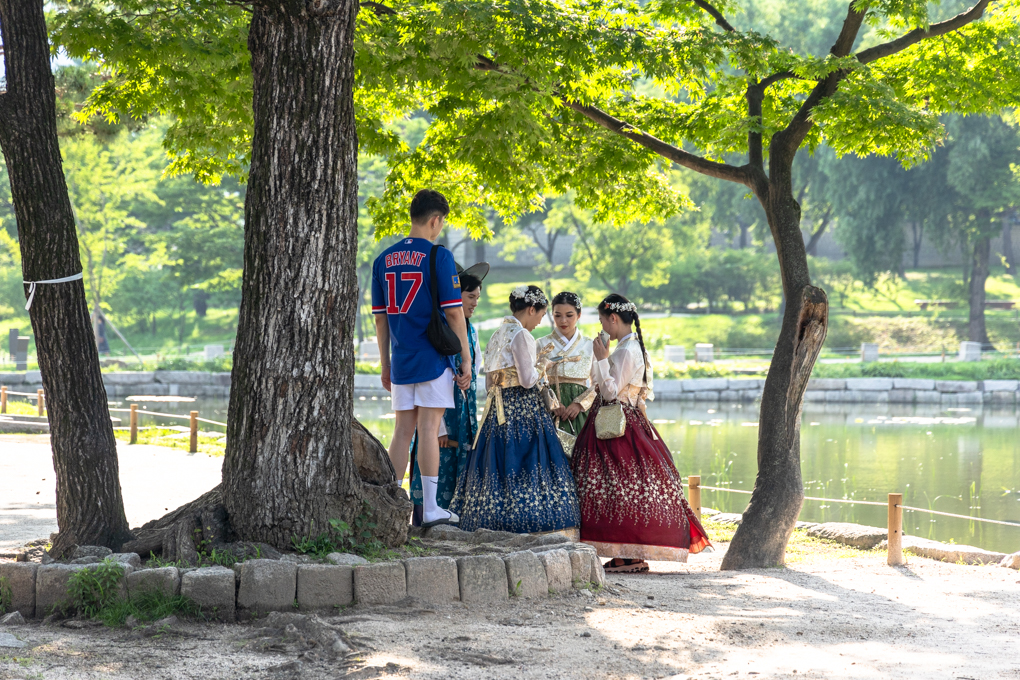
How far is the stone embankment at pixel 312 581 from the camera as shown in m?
3.75

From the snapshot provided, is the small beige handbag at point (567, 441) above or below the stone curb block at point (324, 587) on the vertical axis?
above

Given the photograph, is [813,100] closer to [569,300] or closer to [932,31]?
[932,31]

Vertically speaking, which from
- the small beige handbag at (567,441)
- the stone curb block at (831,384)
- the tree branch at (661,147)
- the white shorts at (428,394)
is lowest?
the stone curb block at (831,384)

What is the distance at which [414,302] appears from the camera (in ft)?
16.3

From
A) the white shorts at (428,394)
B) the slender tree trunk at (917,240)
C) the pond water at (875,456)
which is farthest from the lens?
the slender tree trunk at (917,240)

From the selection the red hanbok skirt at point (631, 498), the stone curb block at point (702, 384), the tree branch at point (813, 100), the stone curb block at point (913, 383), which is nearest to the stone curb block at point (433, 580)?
the red hanbok skirt at point (631, 498)

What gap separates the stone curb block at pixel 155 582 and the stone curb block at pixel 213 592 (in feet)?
0.14

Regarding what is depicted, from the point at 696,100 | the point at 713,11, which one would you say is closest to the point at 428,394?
the point at 713,11

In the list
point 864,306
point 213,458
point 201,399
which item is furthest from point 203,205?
point 864,306

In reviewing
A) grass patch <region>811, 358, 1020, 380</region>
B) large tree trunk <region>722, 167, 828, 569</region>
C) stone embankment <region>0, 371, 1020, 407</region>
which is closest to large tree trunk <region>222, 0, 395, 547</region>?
large tree trunk <region>722, 167, 828, 569</region>

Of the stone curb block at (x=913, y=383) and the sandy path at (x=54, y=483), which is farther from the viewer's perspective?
the stone curb block at (x=913, y=383)

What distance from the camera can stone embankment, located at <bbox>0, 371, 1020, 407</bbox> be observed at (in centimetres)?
2261

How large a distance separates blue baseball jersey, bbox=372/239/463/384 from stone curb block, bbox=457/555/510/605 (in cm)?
119

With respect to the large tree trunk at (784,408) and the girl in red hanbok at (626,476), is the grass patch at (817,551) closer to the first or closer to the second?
the large tree trunk at (784,408)
